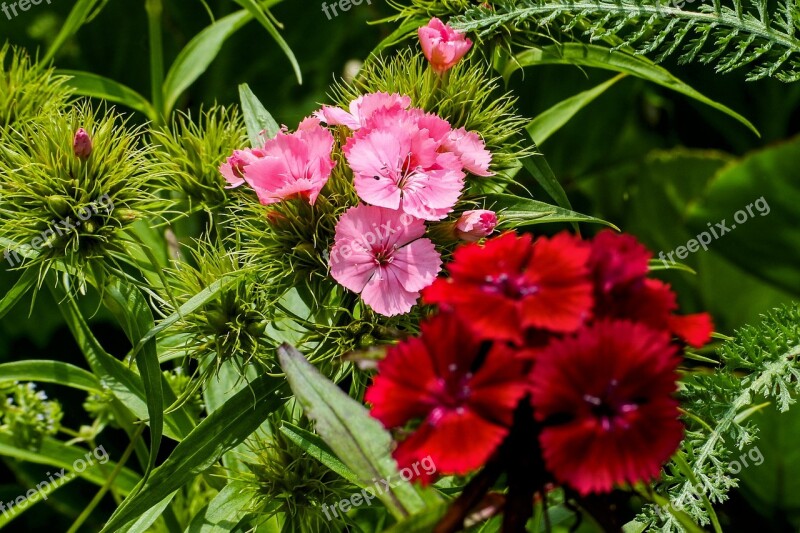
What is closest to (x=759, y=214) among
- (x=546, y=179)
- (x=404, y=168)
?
(x=546, y=179)

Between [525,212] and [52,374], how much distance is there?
53 cm

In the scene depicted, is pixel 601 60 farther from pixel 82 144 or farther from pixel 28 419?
pixel 28 419

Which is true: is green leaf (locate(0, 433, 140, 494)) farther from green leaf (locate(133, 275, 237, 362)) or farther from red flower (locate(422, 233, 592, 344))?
red flower (locate(422, 233, 592, 344))

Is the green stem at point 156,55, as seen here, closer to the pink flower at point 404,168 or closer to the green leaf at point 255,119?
the green leaf at point 255,119

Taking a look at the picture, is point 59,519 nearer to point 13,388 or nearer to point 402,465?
point 13,388

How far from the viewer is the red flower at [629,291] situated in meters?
0.49

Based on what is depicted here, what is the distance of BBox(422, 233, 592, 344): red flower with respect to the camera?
458 mm

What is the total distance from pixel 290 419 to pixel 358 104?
11.8 inches

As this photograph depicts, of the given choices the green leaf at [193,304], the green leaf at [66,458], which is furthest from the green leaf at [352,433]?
the green leaf at [66,458]

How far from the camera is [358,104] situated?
77cm

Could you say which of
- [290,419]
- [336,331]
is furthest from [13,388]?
[336,331]


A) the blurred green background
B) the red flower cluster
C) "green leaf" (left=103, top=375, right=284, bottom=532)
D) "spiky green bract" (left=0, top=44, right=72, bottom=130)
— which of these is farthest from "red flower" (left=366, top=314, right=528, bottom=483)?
the blurred green background

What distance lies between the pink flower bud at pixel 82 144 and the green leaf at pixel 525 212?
0.35m

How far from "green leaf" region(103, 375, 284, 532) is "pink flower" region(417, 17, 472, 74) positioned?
31 centimetres
